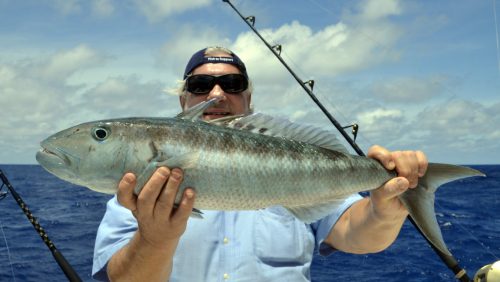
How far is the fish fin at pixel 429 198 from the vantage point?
142 inches

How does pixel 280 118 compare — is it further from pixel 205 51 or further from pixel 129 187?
pixel 205 51

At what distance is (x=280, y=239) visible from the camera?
4.30m

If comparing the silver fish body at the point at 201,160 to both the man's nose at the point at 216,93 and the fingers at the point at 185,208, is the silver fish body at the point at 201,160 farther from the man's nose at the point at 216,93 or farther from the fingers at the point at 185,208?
the man's nose at the point at 216,93

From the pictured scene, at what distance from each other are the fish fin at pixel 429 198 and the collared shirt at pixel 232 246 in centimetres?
68

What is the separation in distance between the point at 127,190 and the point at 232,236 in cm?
145

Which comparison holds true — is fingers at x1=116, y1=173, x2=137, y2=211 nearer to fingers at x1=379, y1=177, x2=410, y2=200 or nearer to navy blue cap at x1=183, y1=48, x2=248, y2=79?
fingers at x1=379, y1=177, x2=410, y2=200

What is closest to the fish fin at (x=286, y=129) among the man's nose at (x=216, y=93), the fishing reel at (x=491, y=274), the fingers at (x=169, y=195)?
the fingers at (x=169, y=195)

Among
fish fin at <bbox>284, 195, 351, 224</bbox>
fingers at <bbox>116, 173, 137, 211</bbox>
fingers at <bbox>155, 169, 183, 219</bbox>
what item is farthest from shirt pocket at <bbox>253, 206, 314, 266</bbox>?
fingers at <bbox>116, 173, 137, 211</bbox>

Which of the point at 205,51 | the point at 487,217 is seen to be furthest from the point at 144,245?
the point at 487,217

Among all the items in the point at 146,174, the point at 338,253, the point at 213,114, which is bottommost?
the point at 338,253

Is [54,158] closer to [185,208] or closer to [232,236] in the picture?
[185,208]

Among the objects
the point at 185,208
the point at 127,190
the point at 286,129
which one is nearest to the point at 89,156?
the point at 127,190

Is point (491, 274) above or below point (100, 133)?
below

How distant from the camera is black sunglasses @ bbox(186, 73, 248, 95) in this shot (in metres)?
5.12
